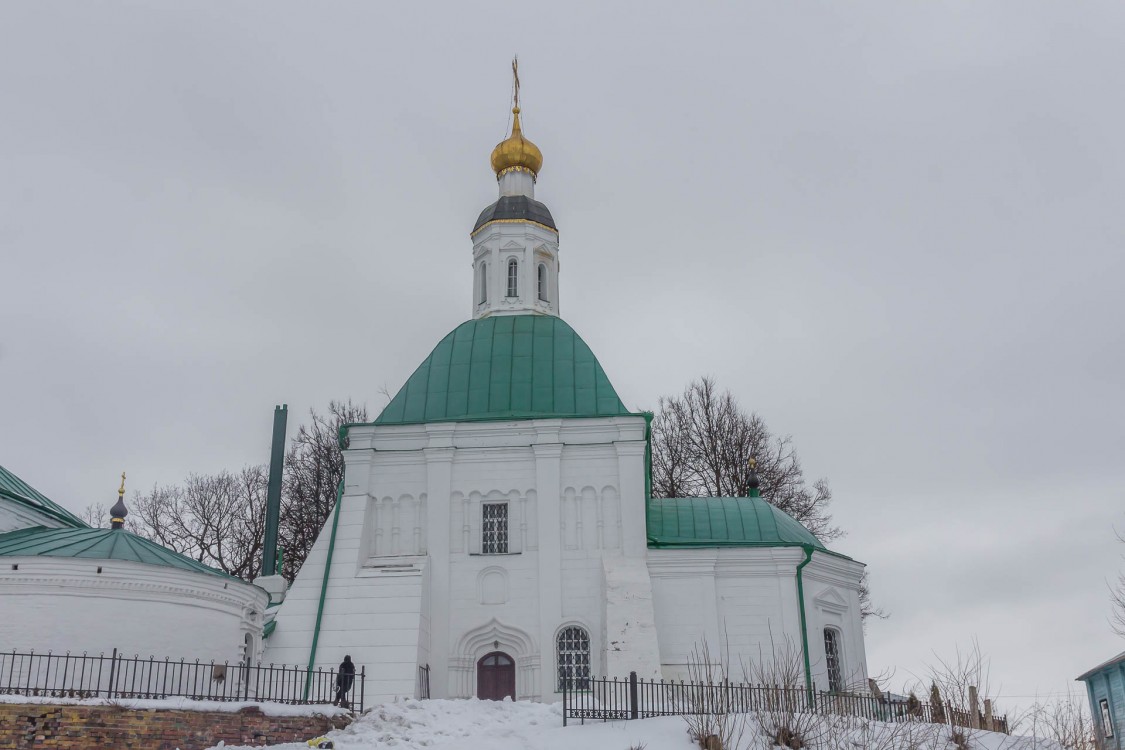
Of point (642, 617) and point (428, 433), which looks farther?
point (428, 433)

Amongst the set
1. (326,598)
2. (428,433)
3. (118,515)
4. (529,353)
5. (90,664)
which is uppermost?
(529,353)

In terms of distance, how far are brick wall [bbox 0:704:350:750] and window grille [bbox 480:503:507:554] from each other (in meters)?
7.62

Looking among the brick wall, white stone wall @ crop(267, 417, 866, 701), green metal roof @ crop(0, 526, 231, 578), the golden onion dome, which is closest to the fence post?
the brick wall

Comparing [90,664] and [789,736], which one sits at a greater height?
[90,664]

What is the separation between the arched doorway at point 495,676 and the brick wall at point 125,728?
6533 mm

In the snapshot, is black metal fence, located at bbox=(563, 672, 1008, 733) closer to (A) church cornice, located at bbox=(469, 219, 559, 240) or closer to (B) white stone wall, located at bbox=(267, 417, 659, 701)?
(B) white stone wall, located at bbox=(267, 417, 659, 701)

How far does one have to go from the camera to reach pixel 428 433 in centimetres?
2208

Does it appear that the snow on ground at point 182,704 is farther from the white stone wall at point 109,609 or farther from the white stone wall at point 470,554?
the white stone wall at point 470,554

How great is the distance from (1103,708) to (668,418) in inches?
530

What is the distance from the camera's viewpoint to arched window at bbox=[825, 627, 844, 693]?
69.1 ft

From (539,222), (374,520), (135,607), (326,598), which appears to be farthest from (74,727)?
(539,222)

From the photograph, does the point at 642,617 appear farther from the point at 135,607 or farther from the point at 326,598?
the point at 135,607

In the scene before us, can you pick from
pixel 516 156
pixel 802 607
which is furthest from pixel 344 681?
pixel 516 156

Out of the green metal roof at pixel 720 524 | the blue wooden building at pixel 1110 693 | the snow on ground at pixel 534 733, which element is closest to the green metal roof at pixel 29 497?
the snow on ground at pixel 534 733
